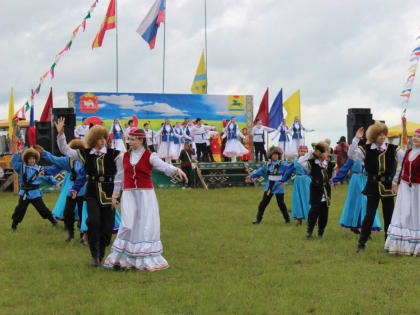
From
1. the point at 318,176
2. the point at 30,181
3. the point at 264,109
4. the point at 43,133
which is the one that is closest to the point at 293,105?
the point at 264,109

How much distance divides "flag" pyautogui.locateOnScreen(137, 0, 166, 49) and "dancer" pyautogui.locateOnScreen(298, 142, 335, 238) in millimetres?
19413

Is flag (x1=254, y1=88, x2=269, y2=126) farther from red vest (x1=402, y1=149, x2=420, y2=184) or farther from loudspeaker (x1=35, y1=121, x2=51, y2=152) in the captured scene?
red vest (x1=402, y1=149, x2=420, y2=184)

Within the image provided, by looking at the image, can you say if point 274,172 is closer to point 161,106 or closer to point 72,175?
point 72,175

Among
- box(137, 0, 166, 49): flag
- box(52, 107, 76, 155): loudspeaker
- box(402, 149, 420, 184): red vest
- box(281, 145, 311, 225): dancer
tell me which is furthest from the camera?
box(137, 0, 166, 49): flag

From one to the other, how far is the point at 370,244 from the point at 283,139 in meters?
15.4

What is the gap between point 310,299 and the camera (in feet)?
20.5

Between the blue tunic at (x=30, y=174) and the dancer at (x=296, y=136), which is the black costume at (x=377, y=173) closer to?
the blue tunic at (x=30, y=174)

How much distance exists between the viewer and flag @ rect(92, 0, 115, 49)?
82.5 feet

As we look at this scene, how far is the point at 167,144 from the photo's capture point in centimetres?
2356

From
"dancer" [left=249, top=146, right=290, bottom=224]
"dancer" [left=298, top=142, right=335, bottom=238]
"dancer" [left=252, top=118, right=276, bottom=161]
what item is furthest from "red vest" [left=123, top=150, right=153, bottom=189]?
"dancer" [left=252, top=118, right=276, bottom=161]

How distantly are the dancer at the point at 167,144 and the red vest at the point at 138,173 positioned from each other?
1581cm

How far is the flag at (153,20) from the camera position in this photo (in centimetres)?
2827

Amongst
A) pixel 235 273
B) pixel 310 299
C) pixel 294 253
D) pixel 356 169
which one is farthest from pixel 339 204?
pixel 310 299

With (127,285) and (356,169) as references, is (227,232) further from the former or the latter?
(127,285)
